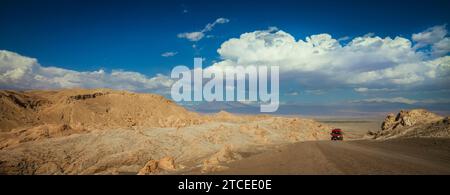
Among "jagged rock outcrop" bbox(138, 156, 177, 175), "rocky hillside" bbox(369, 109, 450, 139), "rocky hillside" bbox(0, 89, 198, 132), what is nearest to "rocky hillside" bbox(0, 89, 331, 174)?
"jagged rock outcrop" bbox(138, 156, 177, 175)

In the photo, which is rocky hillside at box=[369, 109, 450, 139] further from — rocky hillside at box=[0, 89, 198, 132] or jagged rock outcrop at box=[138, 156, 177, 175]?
rocky hillside at box=[0, 89, 198, 132]

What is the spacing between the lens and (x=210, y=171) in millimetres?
12633

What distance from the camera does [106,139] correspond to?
30938 millimetres

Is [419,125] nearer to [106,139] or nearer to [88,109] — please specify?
[106,139]

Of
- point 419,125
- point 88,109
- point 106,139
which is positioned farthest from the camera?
point 88,109

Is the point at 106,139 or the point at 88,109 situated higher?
the point at 88,109

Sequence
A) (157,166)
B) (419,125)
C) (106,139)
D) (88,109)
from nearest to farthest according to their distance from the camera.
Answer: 1. (157,166)
2. (106,139)
3. (419,125)
4. (88,109)

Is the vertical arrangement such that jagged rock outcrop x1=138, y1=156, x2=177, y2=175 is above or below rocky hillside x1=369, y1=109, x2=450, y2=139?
below

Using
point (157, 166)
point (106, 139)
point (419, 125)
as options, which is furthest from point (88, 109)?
point (419, 125)

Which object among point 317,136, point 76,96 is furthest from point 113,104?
point 317,136

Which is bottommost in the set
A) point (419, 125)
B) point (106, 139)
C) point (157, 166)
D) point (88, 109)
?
point (157, 166)

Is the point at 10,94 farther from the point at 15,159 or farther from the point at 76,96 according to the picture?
the point at 15,159

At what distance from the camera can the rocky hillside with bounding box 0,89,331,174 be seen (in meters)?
24.1

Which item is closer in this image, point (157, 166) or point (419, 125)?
point (157, 166)
